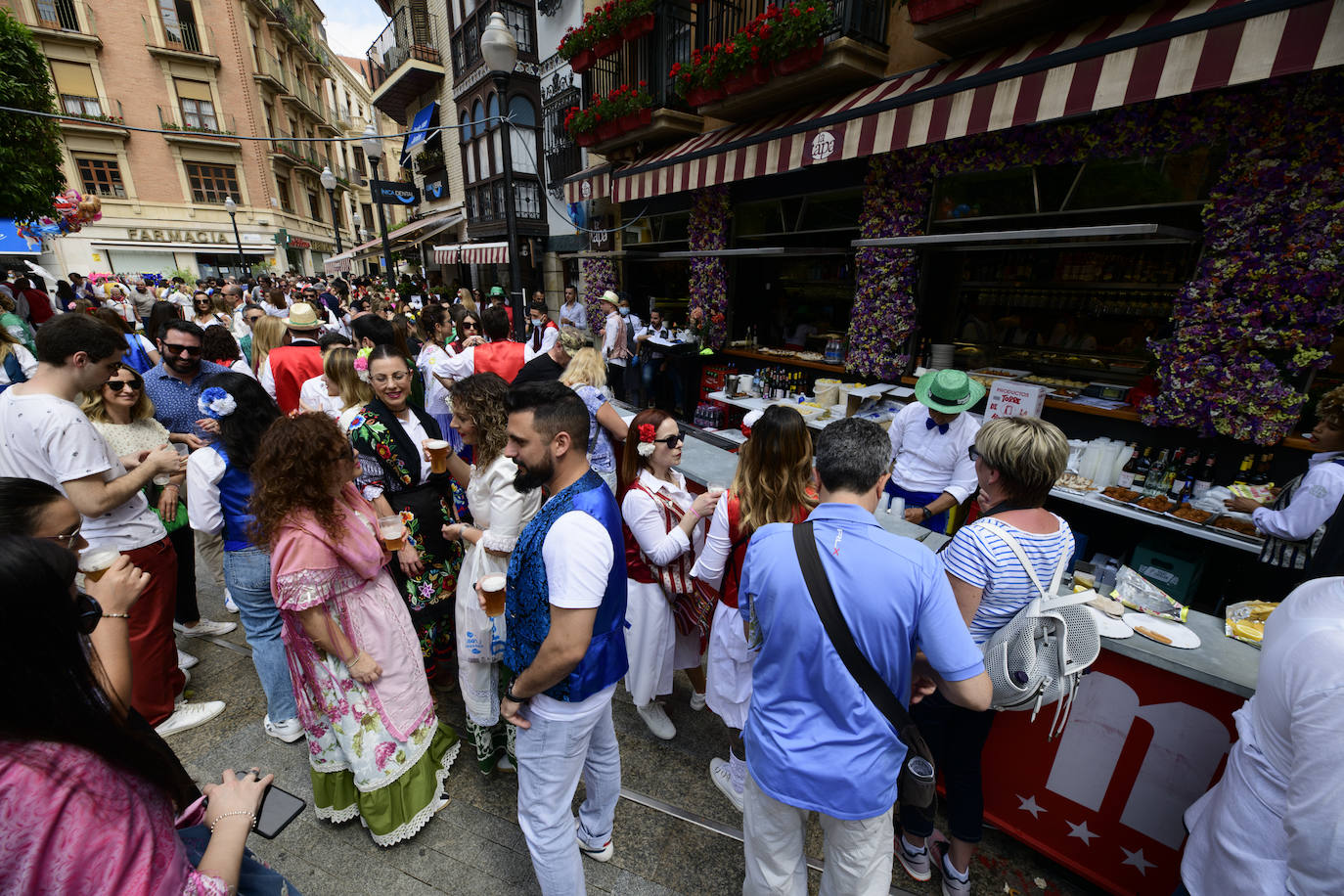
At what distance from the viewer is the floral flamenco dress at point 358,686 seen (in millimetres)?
1976

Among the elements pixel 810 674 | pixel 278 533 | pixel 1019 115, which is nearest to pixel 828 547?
pixel 810 674

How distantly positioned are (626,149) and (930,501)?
983 centimetres

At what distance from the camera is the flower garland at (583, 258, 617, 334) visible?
11.9m

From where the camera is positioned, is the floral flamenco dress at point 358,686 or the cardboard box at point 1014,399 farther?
the cardboard box at point 1014,399

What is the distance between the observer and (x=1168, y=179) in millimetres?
4957

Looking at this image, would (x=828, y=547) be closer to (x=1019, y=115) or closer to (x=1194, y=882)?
(x=1194, y=882)

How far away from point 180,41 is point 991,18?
42.0 metres

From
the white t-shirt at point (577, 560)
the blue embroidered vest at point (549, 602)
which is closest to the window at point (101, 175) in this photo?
the blue embroidered vest at point (549, 602)

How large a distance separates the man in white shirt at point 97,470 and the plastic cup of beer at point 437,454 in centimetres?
124

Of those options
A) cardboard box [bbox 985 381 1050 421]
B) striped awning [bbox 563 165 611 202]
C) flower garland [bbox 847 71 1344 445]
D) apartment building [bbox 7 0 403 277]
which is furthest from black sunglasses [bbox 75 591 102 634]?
apartment building [bbox 7 0 403 277]

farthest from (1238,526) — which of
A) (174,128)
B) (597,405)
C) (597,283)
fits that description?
(174,128)

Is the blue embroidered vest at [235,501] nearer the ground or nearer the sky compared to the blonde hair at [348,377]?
nearer the ground

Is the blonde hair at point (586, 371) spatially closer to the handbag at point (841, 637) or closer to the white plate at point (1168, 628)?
the handbag at point (841, 637)

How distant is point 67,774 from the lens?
34.3 inches
